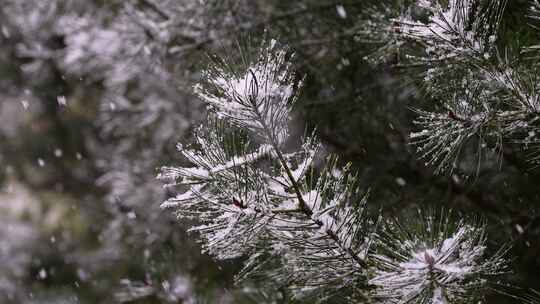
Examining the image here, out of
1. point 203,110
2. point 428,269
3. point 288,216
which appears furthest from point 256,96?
point 203,110

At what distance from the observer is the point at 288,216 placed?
4.72ft

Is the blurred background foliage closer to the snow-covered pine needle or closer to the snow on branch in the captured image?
the snow on branch

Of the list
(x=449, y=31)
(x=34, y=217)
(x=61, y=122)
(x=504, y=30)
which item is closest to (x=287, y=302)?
(x=449, y=31)

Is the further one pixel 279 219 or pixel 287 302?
pixel 287 302

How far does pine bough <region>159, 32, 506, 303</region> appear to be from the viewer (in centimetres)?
135

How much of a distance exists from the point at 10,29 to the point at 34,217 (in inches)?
130

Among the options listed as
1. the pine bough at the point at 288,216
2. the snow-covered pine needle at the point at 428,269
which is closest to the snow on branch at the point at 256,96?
the pine bough at the point at 288,216

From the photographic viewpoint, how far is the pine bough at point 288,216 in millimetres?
1353

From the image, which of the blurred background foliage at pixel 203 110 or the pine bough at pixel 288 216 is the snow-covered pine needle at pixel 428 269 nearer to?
the pine bough at pixel 288 216

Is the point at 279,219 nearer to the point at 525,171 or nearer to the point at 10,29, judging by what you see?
the point at 525,171

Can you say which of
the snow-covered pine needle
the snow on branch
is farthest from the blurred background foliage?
the snow-covered pine needle

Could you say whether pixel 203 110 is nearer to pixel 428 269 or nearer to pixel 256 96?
pixel 256 96

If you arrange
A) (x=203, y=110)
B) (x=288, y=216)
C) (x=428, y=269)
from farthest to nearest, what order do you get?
(x=203, y=110), (x=288, y=216), (x=428, y=269)

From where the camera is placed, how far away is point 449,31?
4.77 feet
